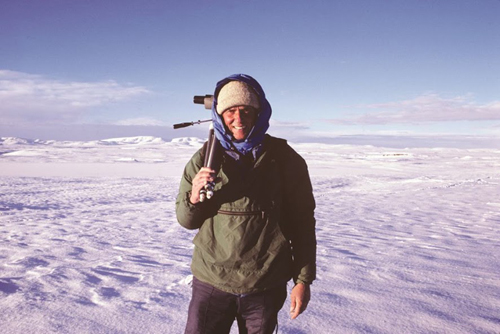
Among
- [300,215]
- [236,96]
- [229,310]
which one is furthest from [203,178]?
[229,310]

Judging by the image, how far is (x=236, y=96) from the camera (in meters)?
1.45

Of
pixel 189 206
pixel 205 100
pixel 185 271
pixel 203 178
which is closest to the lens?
pixel 203 178

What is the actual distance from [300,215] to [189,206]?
1.77 feet

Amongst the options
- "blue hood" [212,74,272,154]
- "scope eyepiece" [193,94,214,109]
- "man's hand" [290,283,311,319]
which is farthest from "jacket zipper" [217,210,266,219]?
"scope eyepiece" [193,94,214,109]

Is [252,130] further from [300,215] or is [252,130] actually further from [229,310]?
[229,310]

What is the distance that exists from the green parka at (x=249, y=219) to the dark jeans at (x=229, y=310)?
0.05 meters

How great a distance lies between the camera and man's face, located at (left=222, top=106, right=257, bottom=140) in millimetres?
1459

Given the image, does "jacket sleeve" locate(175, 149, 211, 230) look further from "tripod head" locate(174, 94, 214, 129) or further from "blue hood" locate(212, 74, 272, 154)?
"tripod head" locate(174, 94, 214, 129)

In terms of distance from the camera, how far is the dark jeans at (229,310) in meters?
1.44

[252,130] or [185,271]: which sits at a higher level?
[252,130]

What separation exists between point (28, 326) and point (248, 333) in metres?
1.95

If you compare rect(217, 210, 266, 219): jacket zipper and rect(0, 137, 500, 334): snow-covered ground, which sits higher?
rect(217, 210, 266, 219): jacket zipper

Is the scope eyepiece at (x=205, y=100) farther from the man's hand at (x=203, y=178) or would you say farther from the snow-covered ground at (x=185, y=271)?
the snow-covered ground at (x=185, y=271)

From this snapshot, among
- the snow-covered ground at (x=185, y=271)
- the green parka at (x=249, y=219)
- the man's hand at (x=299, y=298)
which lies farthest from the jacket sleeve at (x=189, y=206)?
the snow-covered ground at (x=185, y=271)
